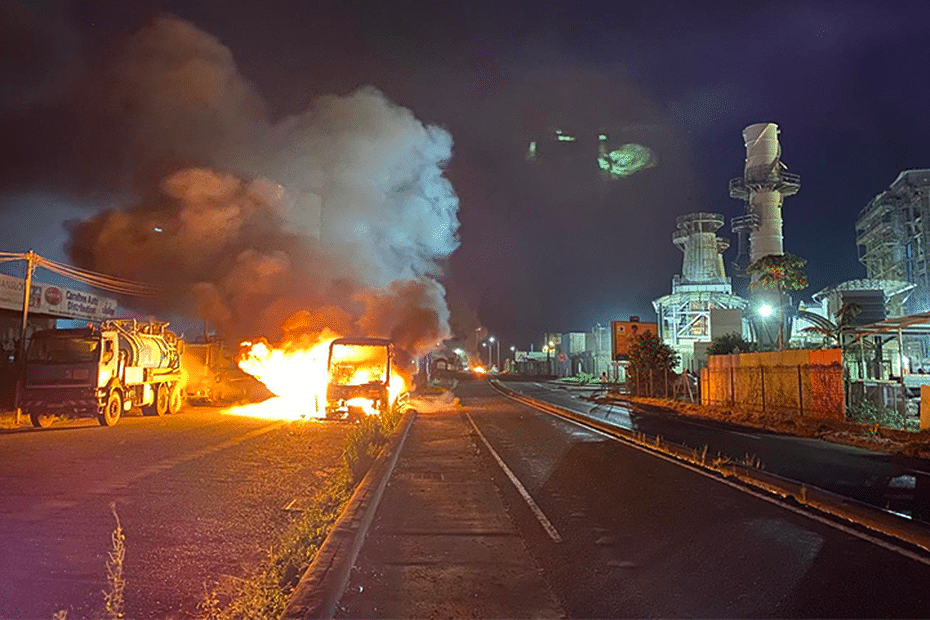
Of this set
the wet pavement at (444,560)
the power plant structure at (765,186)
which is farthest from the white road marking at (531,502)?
the power plant structure at (765,186)

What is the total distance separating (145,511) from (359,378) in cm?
1424

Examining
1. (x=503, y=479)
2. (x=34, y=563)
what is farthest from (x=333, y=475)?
(x=34, y=563)

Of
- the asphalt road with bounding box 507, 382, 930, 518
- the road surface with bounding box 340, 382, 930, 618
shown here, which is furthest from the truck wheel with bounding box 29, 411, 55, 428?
the asphalt road with bounding box 507, 382, 930, 518

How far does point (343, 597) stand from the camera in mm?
4895

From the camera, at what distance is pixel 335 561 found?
210 inches

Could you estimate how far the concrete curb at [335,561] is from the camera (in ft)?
14.2

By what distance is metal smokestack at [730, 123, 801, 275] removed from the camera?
6688cm

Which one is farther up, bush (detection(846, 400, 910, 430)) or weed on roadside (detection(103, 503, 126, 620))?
bush (detection(846, 400, 910, 430))

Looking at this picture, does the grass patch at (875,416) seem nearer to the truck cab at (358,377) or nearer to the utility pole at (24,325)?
the truck cab at (358,377)

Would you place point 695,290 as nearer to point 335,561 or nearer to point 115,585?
point 335,561

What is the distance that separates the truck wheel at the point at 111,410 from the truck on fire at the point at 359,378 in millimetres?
6000

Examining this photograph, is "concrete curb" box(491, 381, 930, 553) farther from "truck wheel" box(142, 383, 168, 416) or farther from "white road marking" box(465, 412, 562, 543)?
"truck wheel" box(142, 383, 168, 416)

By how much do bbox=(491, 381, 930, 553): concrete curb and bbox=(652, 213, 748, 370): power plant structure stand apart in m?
51.9

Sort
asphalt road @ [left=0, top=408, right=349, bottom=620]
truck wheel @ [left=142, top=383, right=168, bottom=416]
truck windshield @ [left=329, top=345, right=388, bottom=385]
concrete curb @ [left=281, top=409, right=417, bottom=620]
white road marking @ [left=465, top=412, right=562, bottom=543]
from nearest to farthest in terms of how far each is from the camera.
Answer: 1. concrete curb @ [left=281, top=409, right=417, bottom=620]
2. asphalt road @ [left=0, top=408, right=349, bottom=620]
3. white road marking @ [left=465, top=412, right=562, bottom=543]
4. truck windshield @ [left=329, top=345, right=388, bottom=385]
5. truck wheel @ [left=142, top=383, right=168, bottom=416]
